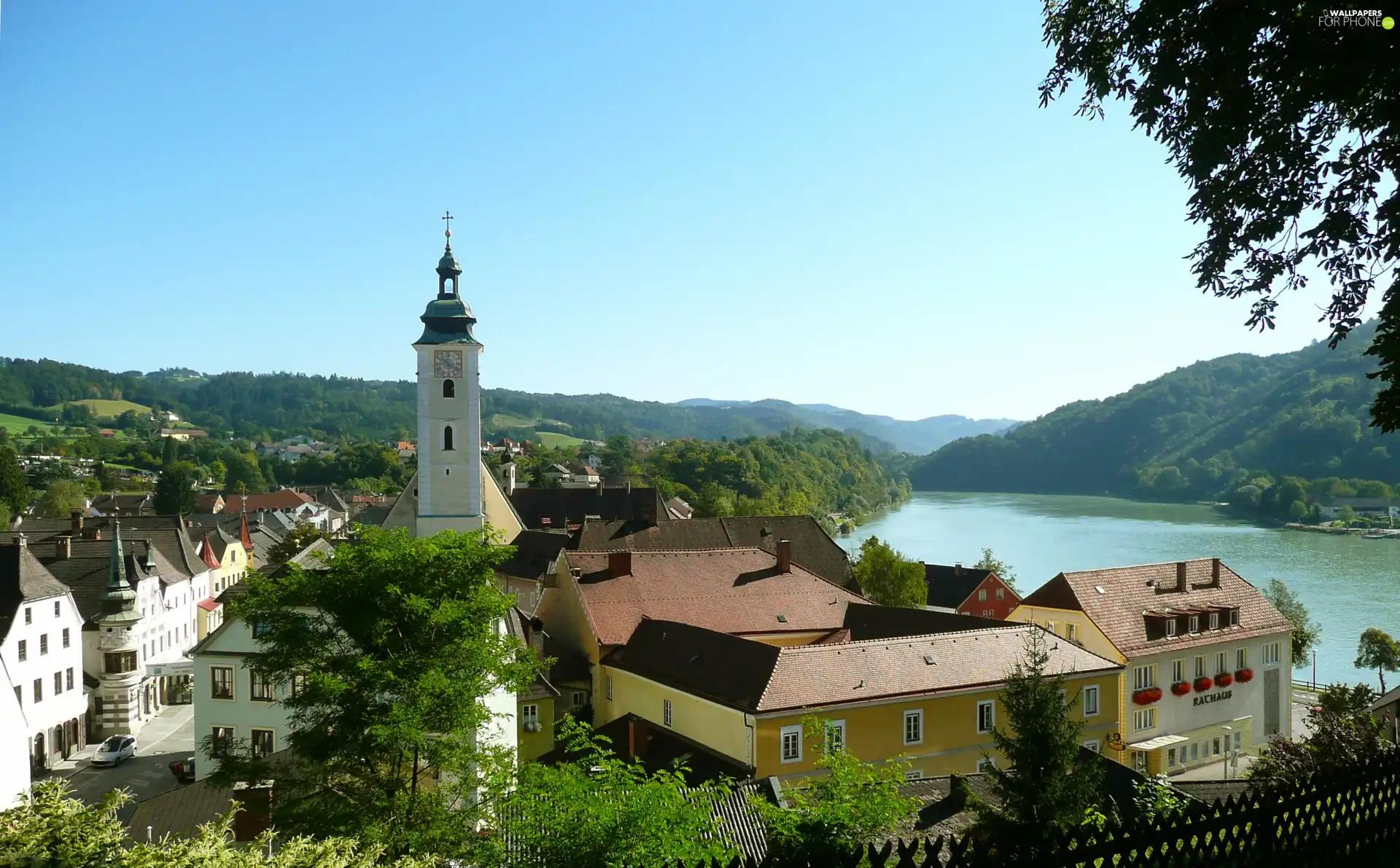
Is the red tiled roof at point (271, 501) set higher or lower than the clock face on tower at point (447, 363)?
lower

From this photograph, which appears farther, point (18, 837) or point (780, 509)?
point (780, 509)

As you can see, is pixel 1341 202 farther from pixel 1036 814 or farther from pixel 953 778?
pixel 953 778

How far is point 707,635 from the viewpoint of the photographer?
2244cm

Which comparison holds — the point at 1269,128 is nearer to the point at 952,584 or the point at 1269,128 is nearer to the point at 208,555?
the point at 952,584

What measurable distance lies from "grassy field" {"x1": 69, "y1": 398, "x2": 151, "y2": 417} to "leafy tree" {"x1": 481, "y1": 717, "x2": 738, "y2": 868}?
645ft

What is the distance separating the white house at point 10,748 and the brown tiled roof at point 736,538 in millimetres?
29465

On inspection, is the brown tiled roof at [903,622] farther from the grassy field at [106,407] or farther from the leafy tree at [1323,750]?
the grassy field at [106,407]

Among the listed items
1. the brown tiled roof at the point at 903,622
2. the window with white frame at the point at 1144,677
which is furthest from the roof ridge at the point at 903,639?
the window with white frame at the point at 1144,677

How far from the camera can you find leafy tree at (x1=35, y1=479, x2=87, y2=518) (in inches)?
3081

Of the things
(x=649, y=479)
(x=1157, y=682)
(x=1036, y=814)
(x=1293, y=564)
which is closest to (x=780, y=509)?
(x=649, y=479)

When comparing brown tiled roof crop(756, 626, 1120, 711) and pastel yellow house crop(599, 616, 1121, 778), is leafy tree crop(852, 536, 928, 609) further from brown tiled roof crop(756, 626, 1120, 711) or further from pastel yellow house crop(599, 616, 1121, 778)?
brown tiled roof crop(756, 626, 1120, 711)

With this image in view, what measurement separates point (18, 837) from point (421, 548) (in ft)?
24.7

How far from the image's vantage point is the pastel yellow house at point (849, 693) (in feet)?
63.1

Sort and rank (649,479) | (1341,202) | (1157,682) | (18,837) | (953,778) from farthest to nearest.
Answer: (649,479), (1157,682), (953,778), (1341,202), (18,837)
